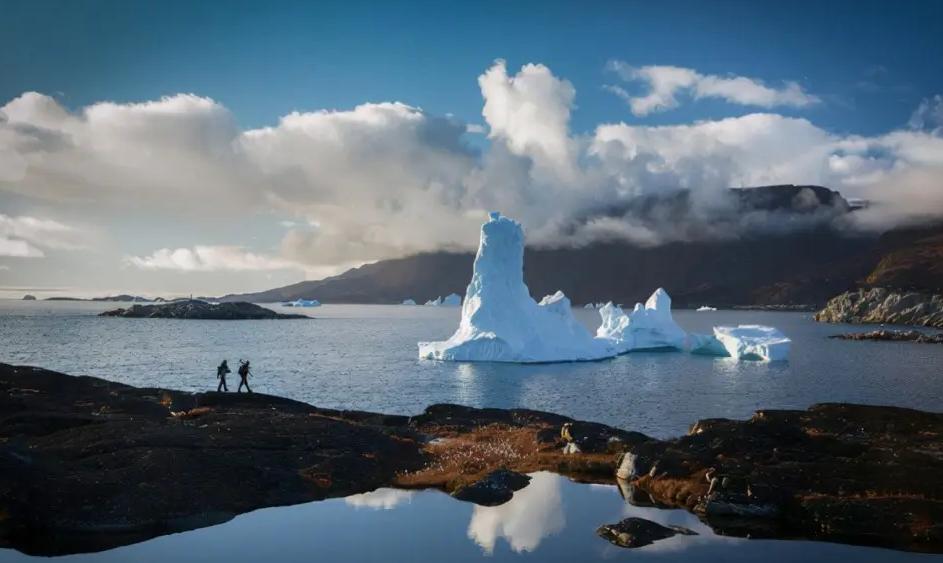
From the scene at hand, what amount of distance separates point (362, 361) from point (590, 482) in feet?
149

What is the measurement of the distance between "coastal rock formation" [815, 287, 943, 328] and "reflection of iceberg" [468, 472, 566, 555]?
481ft

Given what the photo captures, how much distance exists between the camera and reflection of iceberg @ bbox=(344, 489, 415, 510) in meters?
17.2

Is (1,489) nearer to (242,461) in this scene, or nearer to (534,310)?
(242,461)

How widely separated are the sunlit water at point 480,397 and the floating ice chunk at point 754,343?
1772 mm

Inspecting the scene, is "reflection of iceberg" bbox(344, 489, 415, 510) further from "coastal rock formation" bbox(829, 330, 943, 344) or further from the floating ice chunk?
"coastal rock formation" bbox(829, 330, 943, 344)

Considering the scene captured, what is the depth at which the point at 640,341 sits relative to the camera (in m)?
77.8

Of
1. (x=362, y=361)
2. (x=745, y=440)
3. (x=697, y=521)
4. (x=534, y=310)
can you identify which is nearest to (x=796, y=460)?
(x=745, y=440)

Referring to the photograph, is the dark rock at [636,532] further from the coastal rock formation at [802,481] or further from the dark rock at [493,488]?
the dark rock at [493,488]

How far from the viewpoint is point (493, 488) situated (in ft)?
59.6

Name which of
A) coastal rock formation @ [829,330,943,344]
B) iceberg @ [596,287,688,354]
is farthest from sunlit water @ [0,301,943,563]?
coastal rock formation @ [829,330,943,344]

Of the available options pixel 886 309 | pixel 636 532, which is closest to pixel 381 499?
pixel 636 532

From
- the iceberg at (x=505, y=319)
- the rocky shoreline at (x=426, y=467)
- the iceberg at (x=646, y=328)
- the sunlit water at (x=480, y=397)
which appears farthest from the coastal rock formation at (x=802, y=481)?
the iceberg at (x=646, y=328)

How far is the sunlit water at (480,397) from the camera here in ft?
45.6

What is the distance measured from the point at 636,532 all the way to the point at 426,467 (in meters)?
8.44
